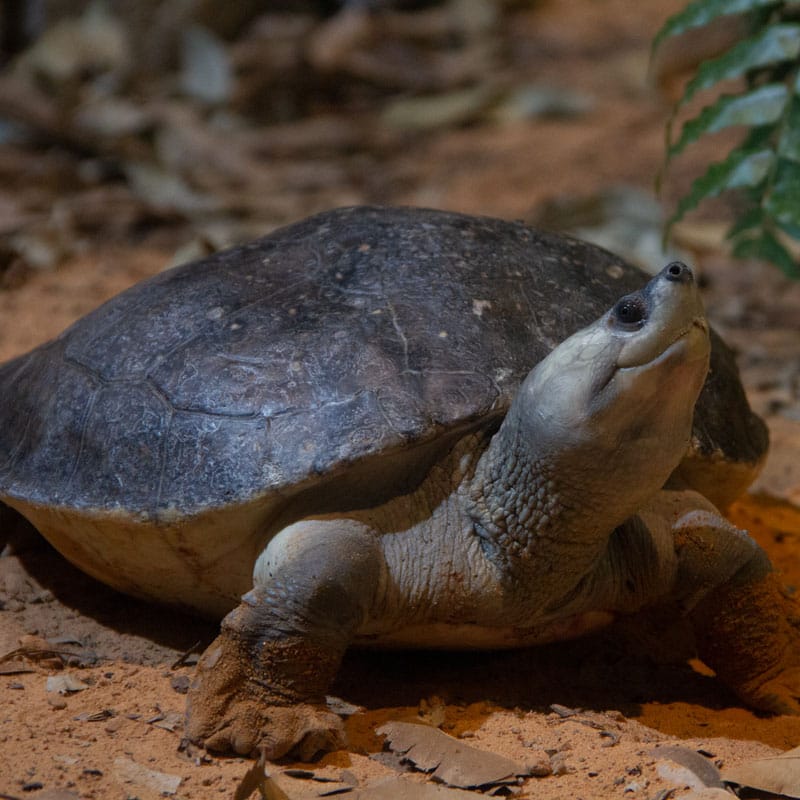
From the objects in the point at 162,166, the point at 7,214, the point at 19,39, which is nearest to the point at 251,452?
the point at 7,214

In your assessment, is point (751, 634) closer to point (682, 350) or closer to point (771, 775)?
point (771, 775)

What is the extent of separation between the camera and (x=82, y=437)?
3.16 m

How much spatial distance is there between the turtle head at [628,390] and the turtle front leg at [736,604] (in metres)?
0.46

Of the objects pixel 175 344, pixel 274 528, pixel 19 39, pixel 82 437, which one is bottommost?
pixel 274 528

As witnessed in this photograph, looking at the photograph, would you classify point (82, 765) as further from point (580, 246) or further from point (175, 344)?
point (580, 246)

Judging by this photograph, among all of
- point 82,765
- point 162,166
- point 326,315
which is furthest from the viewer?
point 162,166

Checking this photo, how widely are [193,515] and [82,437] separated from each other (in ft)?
1.70

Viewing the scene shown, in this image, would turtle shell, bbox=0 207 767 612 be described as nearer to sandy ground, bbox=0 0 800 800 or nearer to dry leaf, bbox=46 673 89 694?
sandy ground, bbox=0 0 800 800

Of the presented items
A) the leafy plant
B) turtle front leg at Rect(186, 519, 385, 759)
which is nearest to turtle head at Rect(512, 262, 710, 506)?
turtle front leg at Rect(186, 519, 385, 759)

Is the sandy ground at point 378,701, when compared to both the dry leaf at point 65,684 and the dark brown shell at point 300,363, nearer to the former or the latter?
the dry leaf at point 65,684

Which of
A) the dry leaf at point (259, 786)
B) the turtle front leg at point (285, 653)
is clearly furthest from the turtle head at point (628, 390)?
the dry leaf at point (259, 786)

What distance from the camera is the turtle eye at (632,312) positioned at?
8.48 ft

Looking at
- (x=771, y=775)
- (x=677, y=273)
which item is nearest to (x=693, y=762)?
(x=771, y=775)

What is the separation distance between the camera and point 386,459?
291 centimetres
